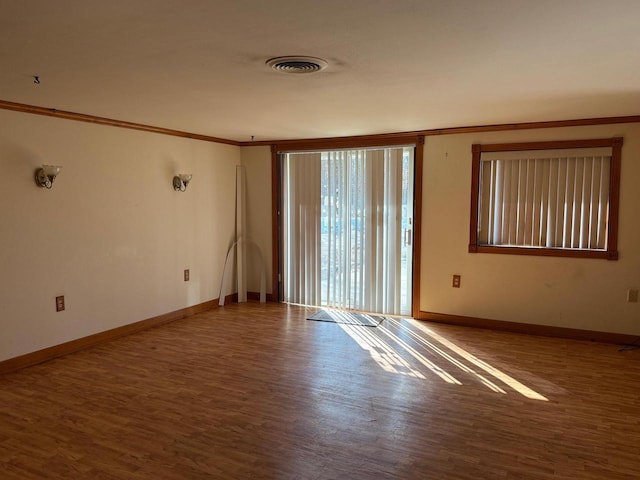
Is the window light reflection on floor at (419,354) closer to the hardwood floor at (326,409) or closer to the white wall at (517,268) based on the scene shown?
the hardwood floor at (326,409)

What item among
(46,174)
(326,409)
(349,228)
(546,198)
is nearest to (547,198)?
(546,198)

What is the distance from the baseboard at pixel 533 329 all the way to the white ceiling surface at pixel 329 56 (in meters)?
2.02

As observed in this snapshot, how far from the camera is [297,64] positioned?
258 centimetres

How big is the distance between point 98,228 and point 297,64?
2773 millimetres

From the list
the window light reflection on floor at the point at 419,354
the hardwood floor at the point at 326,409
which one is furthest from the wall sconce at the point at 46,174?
the window light reflection on floor at the point at 419,354

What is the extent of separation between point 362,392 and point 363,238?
2502mm

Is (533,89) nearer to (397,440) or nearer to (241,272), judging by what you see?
(397,440)

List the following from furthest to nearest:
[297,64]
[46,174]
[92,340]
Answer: [92,340], [46,174], [297,64]

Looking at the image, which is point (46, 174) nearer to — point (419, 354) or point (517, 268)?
point (419, 354)

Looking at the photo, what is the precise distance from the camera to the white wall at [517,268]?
4.41 meters

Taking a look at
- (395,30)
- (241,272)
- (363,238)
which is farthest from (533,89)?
(241,272)

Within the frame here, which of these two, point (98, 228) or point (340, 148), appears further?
point (340, 148)

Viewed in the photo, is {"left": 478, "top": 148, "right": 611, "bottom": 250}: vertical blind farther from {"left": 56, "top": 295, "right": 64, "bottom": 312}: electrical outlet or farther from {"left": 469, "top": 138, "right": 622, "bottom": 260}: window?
Result: {"left": 56, "top": 295, "right": 64, "bottom": 312}: electrical outlet

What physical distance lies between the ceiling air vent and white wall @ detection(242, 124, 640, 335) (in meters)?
2.79
